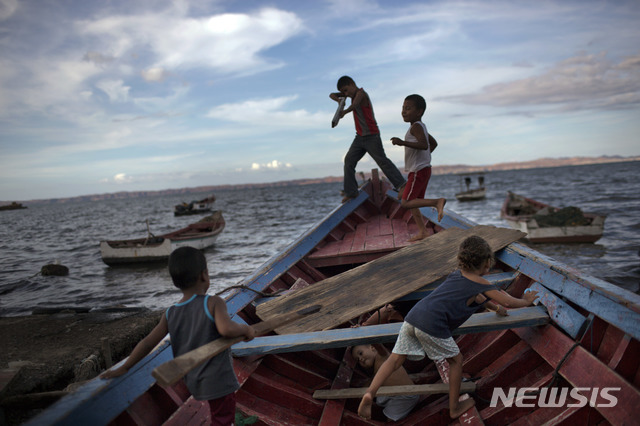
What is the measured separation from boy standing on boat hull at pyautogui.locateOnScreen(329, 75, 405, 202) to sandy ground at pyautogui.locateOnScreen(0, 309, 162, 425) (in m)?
4.42

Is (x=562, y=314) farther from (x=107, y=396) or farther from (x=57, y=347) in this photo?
(x=57, y=347)

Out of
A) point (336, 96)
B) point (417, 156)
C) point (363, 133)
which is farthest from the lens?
point (363, 133)

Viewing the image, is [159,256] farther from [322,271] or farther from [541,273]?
[541,273]

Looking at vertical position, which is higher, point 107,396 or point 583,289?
point 583,289

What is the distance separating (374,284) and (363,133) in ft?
9.84

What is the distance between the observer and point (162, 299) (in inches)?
424

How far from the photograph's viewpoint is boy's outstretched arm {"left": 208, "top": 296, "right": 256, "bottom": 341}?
5.78ft

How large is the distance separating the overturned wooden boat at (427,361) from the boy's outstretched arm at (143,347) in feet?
0.15

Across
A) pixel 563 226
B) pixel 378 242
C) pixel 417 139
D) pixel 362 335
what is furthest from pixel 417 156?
pixel 563 226

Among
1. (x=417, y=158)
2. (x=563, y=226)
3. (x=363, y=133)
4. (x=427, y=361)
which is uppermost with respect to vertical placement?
(x=363, y=133)

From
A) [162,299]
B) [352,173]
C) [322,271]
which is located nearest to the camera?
[322,271]

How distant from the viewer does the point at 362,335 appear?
2443 mm

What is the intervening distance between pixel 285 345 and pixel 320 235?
10.1 ft

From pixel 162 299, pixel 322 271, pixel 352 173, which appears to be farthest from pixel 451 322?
pixel 162 299
